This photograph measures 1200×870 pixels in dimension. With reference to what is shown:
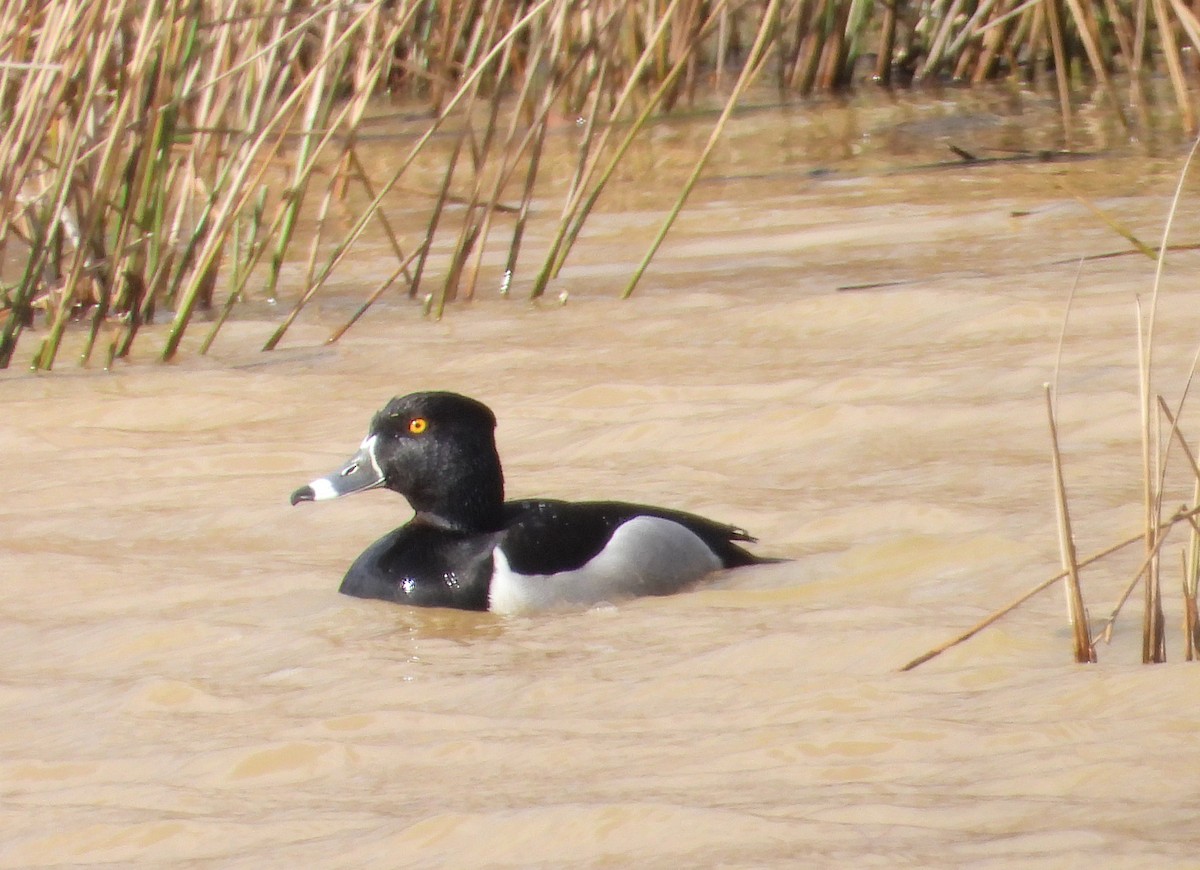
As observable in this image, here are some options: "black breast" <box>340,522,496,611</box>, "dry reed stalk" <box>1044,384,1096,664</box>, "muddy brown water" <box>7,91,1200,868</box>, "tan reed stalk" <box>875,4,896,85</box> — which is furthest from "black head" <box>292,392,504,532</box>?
"tan reed stalk" <box>875,4,896,85</box>

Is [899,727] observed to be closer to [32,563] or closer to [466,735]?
[466,735]

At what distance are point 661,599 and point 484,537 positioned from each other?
1.31 feet

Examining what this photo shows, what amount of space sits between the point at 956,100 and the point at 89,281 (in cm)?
469

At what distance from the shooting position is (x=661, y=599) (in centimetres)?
373

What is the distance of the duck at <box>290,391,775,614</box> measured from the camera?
3.74 meters

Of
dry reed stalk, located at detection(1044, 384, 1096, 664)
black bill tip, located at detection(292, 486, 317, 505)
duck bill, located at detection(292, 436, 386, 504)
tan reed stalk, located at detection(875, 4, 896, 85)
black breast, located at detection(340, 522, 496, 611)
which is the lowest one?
black breast, located at detection(340, 522, 496, 611)

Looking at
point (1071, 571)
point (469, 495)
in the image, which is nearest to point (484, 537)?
point (469, 495)

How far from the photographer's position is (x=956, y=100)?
938cm

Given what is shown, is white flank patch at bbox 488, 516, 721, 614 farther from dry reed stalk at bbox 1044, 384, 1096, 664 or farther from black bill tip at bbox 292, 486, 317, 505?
dry reed stalk at bbox 1044, 384, 1096, 664

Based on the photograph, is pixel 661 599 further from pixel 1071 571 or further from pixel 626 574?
pixel 1071 571

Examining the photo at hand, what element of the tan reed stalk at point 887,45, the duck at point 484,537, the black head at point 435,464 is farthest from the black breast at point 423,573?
the tan reed stalk at point 887,45

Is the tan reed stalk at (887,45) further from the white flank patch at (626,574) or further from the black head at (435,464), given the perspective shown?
the white flank patch at (626,574)

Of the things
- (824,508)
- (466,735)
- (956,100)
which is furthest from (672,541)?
(956,100)

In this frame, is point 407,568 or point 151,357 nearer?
point 407,568
